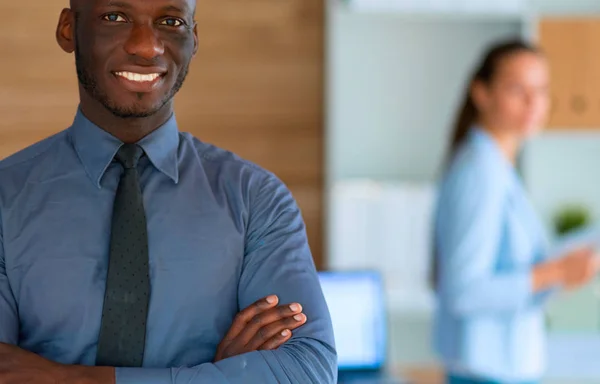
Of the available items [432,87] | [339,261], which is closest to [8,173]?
[339,261]

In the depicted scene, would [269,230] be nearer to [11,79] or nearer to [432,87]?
[11,79]

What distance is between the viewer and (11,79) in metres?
1.37

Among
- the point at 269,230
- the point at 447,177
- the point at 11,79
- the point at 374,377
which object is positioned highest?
the point at 11,79

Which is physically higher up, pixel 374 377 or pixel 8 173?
pixel 8 173

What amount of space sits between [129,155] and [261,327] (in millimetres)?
242

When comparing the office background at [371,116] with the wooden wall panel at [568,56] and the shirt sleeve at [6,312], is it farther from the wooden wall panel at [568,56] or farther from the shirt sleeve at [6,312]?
the shirt sleeve at [6,312]

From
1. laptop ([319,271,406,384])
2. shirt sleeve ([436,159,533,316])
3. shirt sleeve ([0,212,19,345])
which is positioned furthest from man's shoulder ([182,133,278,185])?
laptop ([319,271,406,384])

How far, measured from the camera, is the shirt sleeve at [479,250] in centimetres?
235

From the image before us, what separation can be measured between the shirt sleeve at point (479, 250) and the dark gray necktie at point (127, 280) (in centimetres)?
148

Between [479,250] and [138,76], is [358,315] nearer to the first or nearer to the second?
[479,250]

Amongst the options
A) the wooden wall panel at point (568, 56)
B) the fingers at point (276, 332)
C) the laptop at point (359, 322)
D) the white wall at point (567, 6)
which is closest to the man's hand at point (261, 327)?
the fingers at point (276, 332)

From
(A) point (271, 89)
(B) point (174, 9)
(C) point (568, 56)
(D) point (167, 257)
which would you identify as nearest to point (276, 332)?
(D) point (167, 257)

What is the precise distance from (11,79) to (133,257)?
0.52 meters

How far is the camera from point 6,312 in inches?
37.0
